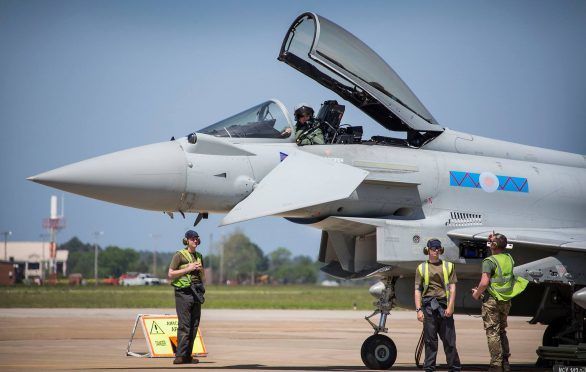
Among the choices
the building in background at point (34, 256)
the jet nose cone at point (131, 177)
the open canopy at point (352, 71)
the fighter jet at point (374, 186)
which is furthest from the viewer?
the building in background at point (34, 256)

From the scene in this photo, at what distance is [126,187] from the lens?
1262 centimetres

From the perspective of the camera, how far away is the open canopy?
13.9m

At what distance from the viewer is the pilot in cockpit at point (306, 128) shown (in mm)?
13711

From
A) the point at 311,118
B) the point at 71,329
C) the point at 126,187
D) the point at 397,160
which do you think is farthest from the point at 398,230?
the point at 71,329

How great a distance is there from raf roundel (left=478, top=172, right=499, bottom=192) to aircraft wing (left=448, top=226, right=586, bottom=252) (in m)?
0.59

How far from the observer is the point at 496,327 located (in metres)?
12.1

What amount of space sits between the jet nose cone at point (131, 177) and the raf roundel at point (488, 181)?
4321 millimetres

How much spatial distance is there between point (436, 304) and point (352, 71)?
12.6 ft

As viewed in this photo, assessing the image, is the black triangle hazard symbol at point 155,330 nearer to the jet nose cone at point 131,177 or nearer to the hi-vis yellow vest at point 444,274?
the jet nose cone at point 131,177

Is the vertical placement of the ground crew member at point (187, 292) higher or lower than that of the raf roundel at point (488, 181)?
lower

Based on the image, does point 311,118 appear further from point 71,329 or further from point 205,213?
point 71,329

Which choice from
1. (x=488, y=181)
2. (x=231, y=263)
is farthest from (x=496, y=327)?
(x=231, y=263)

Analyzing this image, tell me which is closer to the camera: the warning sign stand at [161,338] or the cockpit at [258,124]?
the cockpit at [258,124]

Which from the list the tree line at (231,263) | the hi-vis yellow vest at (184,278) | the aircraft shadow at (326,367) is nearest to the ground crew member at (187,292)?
the hi-vis yellow vest at (184,278)
